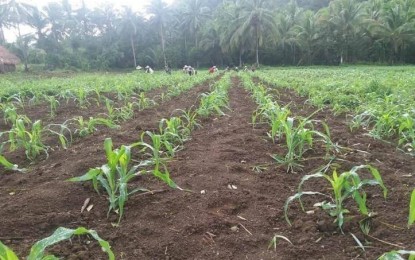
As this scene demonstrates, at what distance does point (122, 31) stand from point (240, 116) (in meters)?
39.4

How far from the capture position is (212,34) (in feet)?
133

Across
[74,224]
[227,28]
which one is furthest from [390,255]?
[227,28]

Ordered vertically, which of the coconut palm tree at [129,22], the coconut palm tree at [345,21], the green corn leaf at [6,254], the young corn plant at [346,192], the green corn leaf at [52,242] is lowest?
the young corn plant at [346,192]

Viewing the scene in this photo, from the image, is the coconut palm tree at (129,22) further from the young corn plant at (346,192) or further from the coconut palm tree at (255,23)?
the young corn plant at (346,192)

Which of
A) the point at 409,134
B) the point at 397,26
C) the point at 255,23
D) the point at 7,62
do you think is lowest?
the point at 409,134

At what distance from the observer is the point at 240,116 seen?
16.4 ft

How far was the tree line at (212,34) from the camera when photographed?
33.1 metres

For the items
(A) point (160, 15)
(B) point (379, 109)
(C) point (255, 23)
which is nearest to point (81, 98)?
(B) point (379, 109)

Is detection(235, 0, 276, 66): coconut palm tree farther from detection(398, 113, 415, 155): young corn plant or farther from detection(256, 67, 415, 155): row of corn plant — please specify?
detection(398, 113, 415, 155): young corn plant

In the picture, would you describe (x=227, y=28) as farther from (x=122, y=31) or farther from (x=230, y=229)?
(x=230, y=229)

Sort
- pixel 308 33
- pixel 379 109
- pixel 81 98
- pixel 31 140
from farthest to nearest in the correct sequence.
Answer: pixel 308 33 < pixel 81 98 < pixel 379 109 < pixel 31 140

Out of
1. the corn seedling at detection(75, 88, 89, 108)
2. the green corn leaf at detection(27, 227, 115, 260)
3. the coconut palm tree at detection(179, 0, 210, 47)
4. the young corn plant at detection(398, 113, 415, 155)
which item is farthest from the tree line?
the green corn leaf at detection(27, 227, 115, 260)

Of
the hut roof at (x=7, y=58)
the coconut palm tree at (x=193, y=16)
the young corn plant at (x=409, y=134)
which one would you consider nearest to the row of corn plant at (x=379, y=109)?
the young corn plant at (x=409, y=134)

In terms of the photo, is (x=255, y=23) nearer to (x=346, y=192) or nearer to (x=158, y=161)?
(x=158, y=161)
